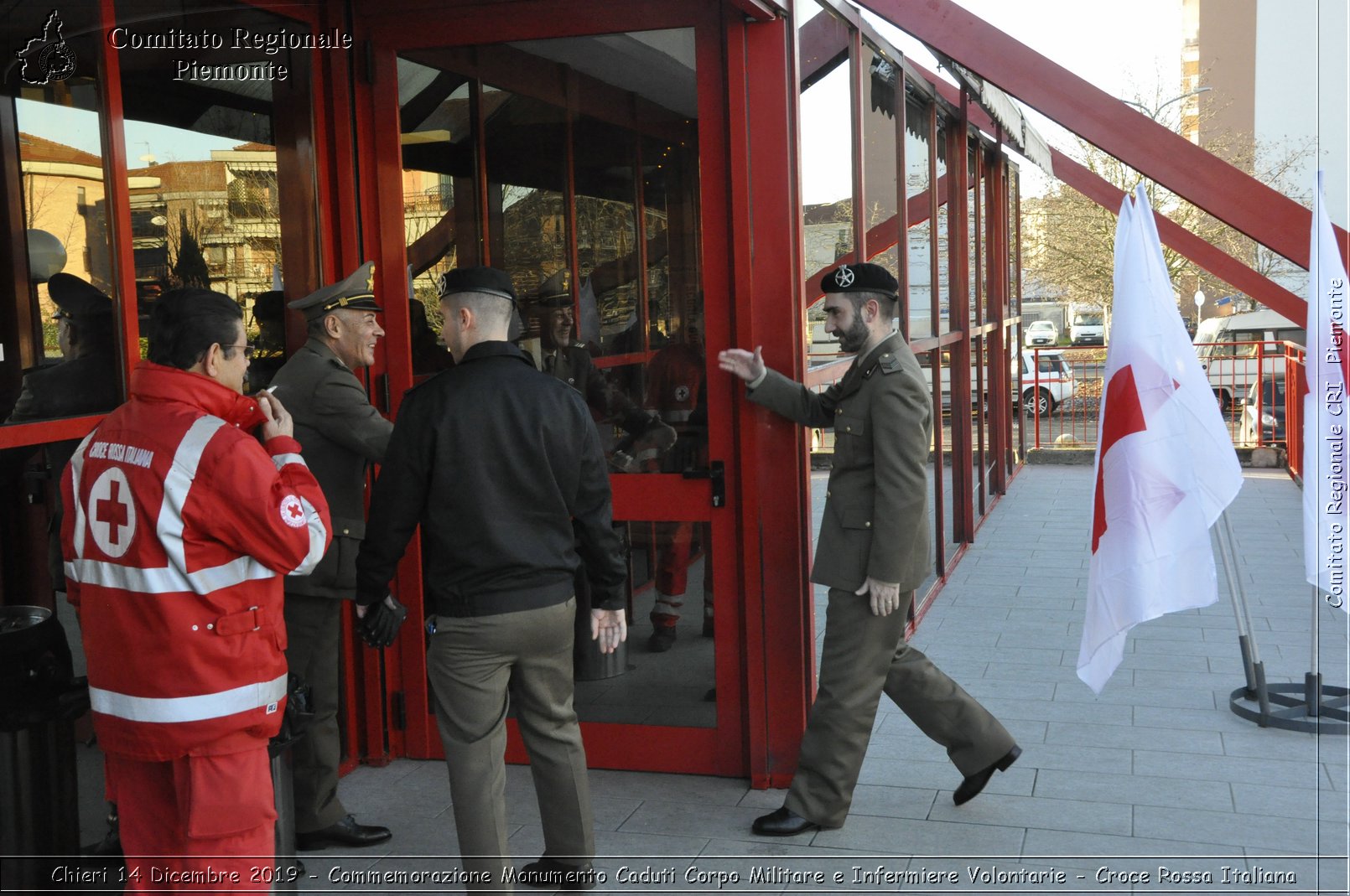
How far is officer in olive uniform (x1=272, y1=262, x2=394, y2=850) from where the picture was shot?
3986mm

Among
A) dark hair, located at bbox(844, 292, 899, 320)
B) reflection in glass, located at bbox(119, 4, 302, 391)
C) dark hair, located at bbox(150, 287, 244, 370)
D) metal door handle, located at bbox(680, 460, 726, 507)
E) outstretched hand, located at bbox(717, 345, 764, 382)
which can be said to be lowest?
metal door handle, located at bbox(680, 460, 726, 507)

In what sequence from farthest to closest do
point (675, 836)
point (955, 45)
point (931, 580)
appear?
point (931, 580)
point (955, 45)
point (675, 836)

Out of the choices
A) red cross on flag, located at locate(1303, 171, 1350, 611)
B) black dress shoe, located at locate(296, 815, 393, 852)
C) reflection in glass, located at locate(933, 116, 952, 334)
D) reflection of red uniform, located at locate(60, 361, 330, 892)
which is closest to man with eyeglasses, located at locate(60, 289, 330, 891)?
reflection of red uniform, located at locate(60, 361, 330, 892)

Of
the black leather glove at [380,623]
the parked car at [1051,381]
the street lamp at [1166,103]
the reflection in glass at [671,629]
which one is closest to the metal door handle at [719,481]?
the reflection in glass at [671,629]

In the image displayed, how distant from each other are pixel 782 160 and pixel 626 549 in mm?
1539

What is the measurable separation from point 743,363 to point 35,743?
8.01 ft

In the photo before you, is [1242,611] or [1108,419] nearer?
[1108,419]

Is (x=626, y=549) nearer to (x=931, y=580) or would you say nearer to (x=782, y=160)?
(x=782, y=160)

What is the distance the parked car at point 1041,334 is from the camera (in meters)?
48.8

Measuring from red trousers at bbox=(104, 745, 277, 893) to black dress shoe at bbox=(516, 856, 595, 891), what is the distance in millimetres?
1016

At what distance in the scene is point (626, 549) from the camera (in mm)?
4730

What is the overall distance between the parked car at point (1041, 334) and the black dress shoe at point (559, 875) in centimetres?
4648

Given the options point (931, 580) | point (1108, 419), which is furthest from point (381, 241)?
point (931, 580)

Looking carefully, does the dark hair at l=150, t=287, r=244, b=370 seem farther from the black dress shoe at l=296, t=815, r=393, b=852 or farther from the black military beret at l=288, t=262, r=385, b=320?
the black dress shoe at l=296, t=815, r=393, b=852
